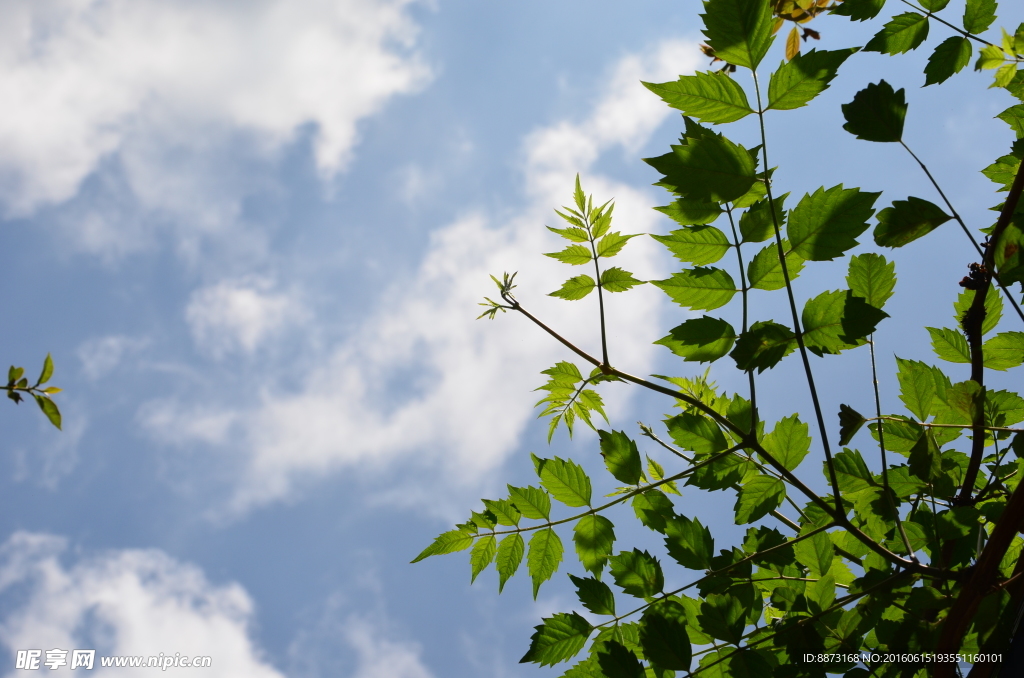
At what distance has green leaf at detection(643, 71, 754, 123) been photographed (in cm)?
137

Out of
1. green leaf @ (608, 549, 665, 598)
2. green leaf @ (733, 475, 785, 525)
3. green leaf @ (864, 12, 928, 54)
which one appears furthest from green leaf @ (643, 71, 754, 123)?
green leaf @ (608, 549, 665, 598)

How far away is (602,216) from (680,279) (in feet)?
1.50

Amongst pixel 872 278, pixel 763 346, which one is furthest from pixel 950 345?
pixel 763 346

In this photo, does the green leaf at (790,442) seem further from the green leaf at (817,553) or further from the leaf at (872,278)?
the leaf at (872,278)

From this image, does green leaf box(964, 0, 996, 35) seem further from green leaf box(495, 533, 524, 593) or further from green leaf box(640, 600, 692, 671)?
green leaf box(495, 533, 524, 593)

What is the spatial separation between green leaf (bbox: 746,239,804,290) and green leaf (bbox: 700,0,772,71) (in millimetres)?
420

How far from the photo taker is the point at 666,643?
1.45m

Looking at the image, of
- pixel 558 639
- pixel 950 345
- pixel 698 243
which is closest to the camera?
pixel 698 243

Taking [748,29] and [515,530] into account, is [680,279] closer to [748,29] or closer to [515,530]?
[748,29]

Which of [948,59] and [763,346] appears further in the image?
[948,59]

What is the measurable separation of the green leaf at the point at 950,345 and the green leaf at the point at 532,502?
124cm

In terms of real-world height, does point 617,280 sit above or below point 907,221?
above

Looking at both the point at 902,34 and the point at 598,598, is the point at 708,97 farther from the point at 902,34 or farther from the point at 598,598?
the point at 598,598

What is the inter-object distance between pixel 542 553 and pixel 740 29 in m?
1.42
